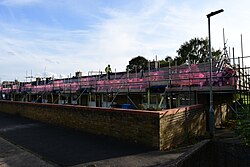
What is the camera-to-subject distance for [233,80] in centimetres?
1150

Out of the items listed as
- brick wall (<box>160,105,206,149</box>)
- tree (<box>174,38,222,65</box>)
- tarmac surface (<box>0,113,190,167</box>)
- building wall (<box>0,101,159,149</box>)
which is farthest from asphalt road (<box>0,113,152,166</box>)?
tree (<box>174,38,222,65</box>)

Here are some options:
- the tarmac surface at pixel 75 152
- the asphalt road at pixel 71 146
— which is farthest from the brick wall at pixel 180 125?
the asphalt road at pixel 71 146

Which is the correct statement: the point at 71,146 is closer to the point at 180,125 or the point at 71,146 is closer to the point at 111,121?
the point at 111,121

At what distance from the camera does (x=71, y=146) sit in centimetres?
991

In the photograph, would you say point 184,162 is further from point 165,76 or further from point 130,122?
point 165,76

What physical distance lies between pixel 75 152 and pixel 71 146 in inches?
39.4

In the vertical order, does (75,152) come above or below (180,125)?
below

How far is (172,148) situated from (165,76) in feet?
20.9

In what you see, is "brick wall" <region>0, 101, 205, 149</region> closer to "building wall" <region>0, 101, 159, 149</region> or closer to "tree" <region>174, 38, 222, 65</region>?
"building wall" <region>0, 101, 159, 149</region>

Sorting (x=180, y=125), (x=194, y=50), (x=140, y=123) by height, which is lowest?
(x=180, y=125)

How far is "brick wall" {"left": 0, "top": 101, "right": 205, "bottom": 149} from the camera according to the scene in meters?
9.23

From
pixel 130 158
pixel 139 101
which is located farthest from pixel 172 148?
pixel 139 101

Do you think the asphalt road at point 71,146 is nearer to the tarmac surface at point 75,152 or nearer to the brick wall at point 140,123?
the tarmac surface at point 75,152

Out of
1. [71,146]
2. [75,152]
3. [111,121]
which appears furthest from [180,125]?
[71,146]
